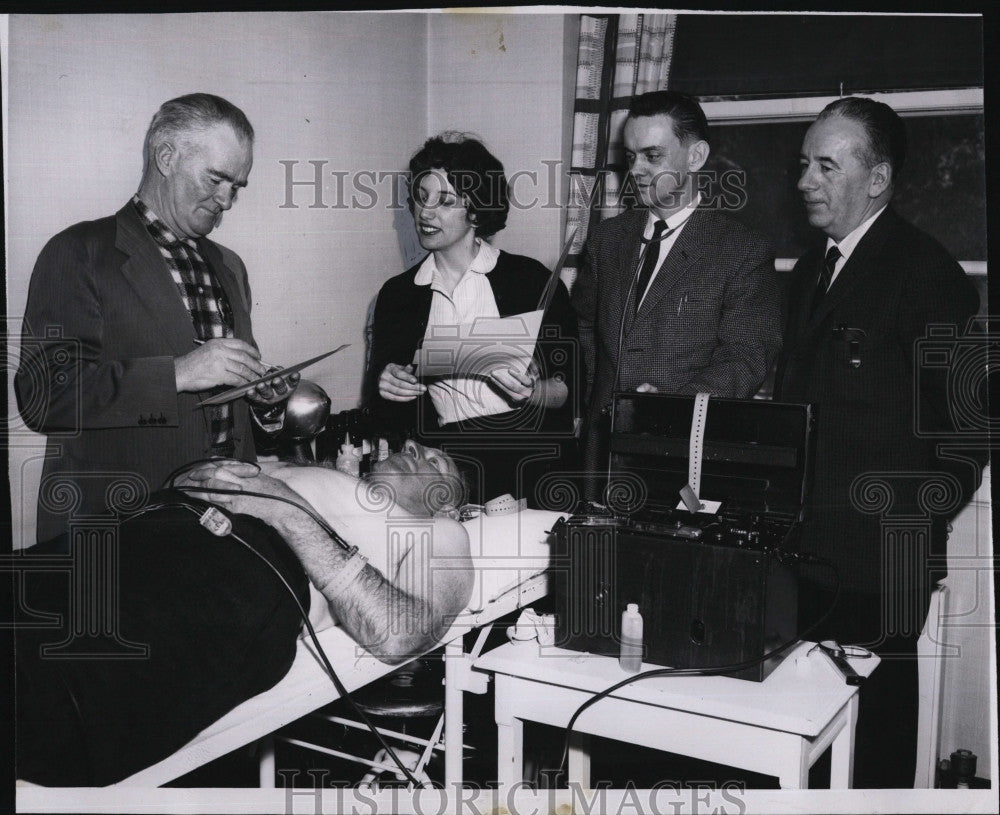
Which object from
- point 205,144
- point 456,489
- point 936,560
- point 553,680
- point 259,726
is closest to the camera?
point 259,726

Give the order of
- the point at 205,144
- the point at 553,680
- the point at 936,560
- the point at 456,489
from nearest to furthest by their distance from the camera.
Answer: the point at 553,680, the point at 205,144, the point at 936,560, the point at 456,489

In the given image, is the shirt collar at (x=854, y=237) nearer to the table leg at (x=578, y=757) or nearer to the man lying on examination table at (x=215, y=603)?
the man lying on examination table at (x=215, y=603)

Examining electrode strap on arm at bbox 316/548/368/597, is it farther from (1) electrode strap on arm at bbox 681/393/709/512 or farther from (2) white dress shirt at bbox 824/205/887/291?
(2) white dress shirt at bbox 824/205/887/291

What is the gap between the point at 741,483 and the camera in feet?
5.49

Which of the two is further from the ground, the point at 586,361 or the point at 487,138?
the point at 487,138

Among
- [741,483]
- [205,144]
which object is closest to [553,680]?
[741,483]

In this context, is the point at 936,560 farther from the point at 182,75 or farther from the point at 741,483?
the point at 182,75

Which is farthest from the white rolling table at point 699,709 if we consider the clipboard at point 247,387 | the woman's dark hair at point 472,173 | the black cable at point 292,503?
the woman's dark hair at point 472,173

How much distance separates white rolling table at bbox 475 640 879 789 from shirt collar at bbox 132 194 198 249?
1.03m

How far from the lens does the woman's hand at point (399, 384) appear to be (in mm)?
1886

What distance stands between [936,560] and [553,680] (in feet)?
2.94

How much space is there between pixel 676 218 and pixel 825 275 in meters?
0.35

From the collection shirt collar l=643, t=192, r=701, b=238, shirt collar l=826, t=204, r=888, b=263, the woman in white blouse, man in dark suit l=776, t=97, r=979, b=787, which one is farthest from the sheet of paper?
shirt collar l=826, t=204, r=888, b=263

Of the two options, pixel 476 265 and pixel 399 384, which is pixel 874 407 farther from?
pixel 399 384
